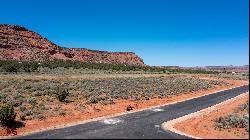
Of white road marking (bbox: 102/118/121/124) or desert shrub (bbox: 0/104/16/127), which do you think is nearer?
white road marking (bbox: 102/118/121/124)

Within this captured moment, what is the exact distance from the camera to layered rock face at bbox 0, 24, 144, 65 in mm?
100850

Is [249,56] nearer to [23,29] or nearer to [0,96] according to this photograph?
[0,96]

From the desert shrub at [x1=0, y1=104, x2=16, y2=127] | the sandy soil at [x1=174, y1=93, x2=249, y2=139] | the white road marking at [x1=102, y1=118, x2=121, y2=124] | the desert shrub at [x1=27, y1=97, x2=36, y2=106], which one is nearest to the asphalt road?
the white road marking at [x1=102, y1=118, x2=121, y2=124]

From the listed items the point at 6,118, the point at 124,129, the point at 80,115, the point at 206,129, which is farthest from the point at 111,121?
the point at 6,118

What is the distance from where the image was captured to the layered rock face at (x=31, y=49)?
3970 inches

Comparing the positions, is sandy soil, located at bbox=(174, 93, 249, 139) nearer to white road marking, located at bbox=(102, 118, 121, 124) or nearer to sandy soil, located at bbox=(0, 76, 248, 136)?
white road marking, located at bbox=(102, 118, 121, 124)

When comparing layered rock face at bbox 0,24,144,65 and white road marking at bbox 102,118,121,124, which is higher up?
layered rock face at bbox 0,24,144,65

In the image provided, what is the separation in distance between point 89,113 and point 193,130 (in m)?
10.1

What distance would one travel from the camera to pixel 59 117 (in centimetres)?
2531

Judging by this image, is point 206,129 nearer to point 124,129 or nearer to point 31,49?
point 124,129

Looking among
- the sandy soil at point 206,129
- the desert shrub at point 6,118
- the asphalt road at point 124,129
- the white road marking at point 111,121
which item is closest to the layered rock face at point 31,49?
the desert shrub at point 6,118

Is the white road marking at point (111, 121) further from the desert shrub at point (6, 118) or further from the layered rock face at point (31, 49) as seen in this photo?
the layered rock face at point (31, 49)

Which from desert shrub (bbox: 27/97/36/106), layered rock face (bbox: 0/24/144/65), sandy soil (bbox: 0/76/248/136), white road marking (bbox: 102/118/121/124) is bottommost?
sandy soil (bbox: 0/76/248/136)

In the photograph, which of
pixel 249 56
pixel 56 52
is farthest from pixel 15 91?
pixel 56 52
